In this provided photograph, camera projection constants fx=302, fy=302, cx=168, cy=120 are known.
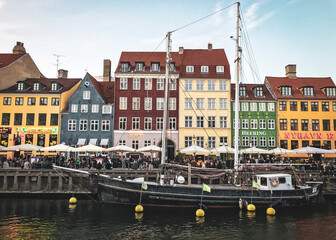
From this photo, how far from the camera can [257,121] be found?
42656 mm

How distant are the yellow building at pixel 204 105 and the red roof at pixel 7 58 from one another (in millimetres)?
25870

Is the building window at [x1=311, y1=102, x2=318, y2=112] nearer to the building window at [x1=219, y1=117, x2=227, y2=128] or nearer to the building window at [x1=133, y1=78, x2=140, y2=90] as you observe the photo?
the building window at [x1=219, y1=117, x2=227, y2=128]

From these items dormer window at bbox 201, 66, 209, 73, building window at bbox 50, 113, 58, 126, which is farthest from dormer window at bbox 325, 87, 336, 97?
building window at bbox 50, 113, 58, 126

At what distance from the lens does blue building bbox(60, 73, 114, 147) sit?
41750 millimetres

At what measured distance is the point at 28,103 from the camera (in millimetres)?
42656

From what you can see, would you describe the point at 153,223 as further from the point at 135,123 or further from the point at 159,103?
the point at 159,103

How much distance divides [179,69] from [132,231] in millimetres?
31705

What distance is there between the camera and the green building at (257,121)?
42125mm

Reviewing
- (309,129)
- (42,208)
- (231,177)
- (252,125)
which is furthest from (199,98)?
(42,208)

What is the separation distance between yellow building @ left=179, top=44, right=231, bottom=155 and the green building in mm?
1537

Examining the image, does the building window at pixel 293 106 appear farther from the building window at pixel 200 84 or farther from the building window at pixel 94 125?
the building window at pixel 94 125

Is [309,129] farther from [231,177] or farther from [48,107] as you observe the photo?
[48,107]

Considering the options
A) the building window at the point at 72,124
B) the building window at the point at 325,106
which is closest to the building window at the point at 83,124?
the building window at the point at 72,124

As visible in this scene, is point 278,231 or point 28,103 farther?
point 28,103
